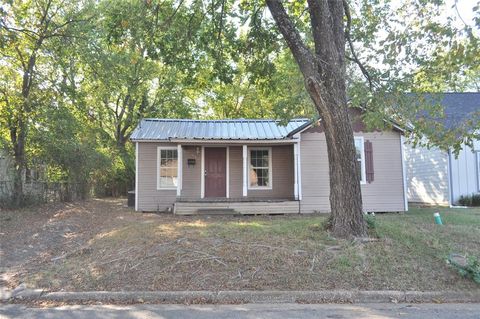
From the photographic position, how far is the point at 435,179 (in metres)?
16.3

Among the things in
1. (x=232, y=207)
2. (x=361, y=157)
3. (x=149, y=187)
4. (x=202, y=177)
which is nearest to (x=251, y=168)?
(x=202, y=177)

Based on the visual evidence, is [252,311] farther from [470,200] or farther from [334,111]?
[470,200]

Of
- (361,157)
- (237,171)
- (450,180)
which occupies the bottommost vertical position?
(450,180)

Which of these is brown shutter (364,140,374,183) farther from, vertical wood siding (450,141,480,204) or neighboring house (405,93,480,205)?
vertical wood siding (450,141,480,204)

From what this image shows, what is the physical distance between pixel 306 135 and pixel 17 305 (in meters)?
10.6

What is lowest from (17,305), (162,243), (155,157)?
(17,305)

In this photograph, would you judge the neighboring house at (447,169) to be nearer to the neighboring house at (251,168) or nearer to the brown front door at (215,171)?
the neighboring house at (251,168)

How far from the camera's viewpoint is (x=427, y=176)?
666 inches

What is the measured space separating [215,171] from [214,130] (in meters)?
1.67

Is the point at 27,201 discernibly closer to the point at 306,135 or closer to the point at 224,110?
the point at 306,135

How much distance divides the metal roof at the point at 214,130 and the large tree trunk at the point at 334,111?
6.07 metres

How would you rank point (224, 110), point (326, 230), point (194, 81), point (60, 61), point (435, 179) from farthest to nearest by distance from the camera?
point (224, 110), point (435, 179), point (60, 61), point (194, 81), point (326, 230)

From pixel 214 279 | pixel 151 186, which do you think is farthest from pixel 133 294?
pixel 151 186

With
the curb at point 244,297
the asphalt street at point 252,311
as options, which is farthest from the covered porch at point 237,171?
the asphalt street at point 252,311
